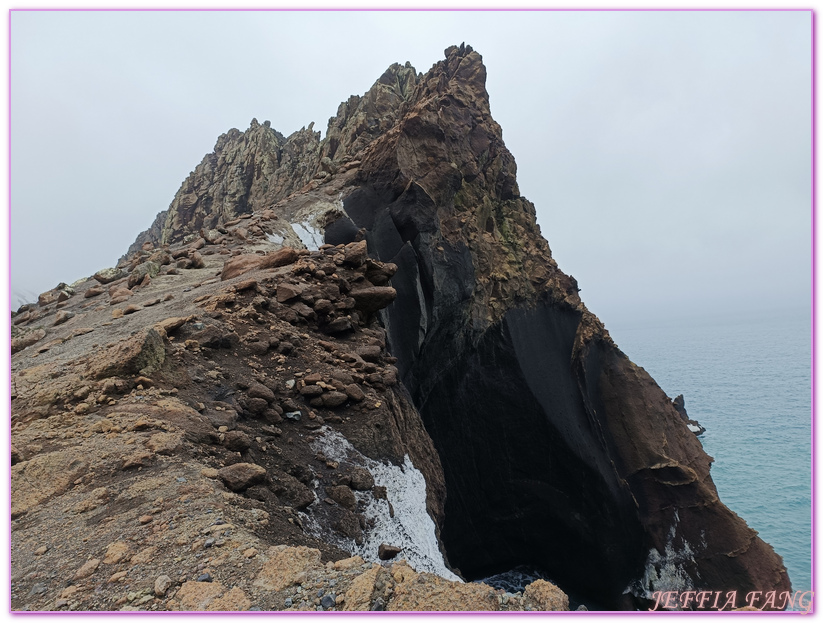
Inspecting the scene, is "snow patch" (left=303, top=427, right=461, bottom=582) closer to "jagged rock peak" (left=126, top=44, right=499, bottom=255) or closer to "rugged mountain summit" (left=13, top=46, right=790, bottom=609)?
"rugged mountain summit" (left=13, top=46, right=790, bottom=609)

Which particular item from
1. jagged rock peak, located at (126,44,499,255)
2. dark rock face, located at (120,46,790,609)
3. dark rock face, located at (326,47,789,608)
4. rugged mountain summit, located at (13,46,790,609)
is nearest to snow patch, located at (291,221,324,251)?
rugged mountain summit, located at (13,46,790,609)

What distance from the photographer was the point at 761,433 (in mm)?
33156

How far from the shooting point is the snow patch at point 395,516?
3908 millimetres

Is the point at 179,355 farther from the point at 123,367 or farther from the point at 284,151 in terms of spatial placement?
the point at 284,151

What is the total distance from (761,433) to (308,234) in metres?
38.2

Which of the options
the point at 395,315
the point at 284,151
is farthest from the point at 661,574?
the point at 284,151

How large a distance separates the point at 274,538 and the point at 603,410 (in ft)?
59.3

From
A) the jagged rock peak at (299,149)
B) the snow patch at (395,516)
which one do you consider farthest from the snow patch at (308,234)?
the snow patch at (395,516)

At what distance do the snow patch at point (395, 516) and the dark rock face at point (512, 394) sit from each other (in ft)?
23.0

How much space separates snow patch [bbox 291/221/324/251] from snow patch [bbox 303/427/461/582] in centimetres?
877

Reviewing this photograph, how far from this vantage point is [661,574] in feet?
52.1

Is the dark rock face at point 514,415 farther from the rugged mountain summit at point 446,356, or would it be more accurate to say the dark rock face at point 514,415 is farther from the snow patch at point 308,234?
the snow patch at point 308,234

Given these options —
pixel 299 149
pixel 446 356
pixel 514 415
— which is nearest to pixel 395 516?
pixel 446 356

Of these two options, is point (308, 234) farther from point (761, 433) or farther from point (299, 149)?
point (761, 433)
